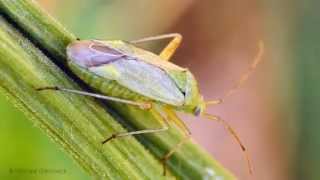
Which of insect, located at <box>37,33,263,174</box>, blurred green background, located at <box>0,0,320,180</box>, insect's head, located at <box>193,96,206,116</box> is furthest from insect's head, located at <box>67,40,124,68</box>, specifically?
blurred green background, located at <box>0,0,320,180</box>

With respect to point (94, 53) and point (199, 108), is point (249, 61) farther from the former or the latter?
point (94, 53)

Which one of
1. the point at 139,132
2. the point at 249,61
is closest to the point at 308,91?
the point at 249,61

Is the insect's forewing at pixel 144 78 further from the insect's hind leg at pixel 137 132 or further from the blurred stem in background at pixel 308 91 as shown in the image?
the blurred stem in background at pixel 308 91

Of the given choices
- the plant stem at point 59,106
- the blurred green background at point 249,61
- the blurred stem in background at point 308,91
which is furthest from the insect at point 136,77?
the blurred stem in background at point 308,91

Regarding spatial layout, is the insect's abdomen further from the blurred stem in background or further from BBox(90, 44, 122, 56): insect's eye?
the blurred stem in background

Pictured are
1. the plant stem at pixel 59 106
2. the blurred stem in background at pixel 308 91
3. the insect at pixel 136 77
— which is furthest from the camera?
the blurred stem in background at pixel 308 91
